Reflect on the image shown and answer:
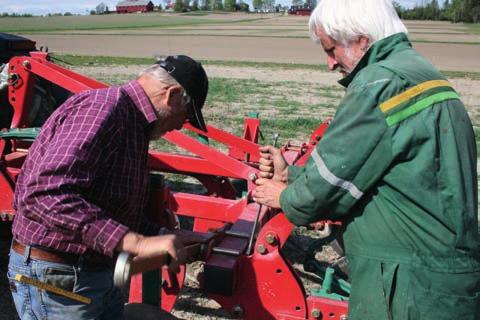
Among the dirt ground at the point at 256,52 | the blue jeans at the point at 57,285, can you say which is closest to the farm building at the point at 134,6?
the dirt ground at the point at 256,52

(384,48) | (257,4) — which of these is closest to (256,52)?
(384,48)

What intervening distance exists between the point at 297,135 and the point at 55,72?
5625 millimetres

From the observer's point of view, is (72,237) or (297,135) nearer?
(72,237)

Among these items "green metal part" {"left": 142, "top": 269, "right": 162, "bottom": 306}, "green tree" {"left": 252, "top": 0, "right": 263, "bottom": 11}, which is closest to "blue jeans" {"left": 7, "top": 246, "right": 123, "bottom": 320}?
"green metal part" {"left": 142, "top": 269, "right": 162, "bottom": 306}

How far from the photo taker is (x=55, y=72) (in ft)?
14.2

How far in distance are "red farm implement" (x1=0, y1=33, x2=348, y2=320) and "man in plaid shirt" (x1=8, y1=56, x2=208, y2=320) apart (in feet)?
0.79

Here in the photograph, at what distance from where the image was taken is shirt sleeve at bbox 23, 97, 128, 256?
1920mm

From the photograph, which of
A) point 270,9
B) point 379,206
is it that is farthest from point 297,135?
point 270,9

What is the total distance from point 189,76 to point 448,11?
361ft

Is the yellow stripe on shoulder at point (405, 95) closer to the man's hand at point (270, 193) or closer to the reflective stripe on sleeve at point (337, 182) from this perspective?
the reflective stripe on sleeve at point (337, 182)

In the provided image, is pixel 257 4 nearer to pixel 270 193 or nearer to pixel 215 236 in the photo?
pixel 215 236

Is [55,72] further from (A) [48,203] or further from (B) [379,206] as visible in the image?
(B) [379,206]

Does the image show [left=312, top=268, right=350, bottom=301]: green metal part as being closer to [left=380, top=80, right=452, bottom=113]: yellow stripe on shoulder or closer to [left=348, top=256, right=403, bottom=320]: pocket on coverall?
[left=348, top=256, right=403, bottom=320]: pocket on coverall

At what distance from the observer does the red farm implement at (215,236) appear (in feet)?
9.09
